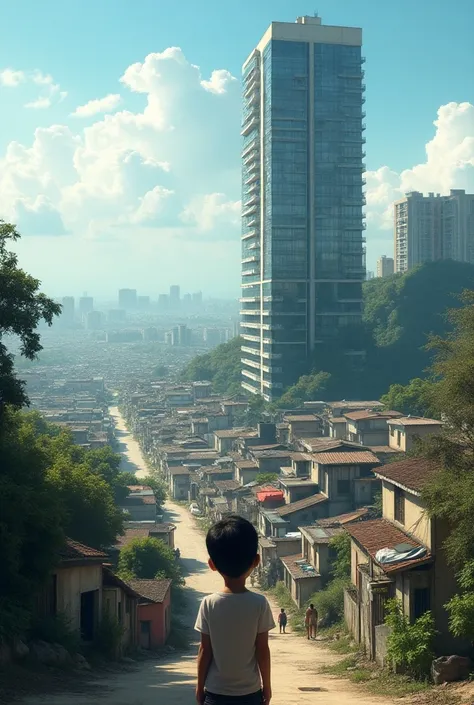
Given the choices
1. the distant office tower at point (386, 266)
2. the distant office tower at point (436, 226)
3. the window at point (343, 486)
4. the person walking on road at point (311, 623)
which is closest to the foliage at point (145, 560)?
the person walking on road at point (311, 623)

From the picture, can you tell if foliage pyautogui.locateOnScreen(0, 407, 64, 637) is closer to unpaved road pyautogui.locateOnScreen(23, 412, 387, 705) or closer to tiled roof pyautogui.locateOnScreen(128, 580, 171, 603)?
unpaved road pyautogui.locateOnScreen(23, 412, 387, 705)

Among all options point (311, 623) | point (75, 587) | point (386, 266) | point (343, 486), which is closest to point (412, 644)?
point (75, 587)

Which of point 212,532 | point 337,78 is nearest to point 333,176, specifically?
point 337,78

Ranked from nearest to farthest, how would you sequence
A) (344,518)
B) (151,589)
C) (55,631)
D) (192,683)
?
(192,683)
(55,631)
(151,589)
(344,518)

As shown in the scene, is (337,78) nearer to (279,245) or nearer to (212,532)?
(279,245)

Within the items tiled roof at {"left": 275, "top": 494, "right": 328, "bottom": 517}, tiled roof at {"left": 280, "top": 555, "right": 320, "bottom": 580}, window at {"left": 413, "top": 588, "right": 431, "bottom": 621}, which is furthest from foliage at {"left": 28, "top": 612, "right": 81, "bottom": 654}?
tiled roof at {"left": 275, "top": 494, "right": 328, "bottom": 517}

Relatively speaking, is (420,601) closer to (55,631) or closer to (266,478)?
(55,631)

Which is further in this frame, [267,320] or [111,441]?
[267,320]

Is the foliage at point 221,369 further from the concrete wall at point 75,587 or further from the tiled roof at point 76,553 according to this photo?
the tiled roof at point 76,553
